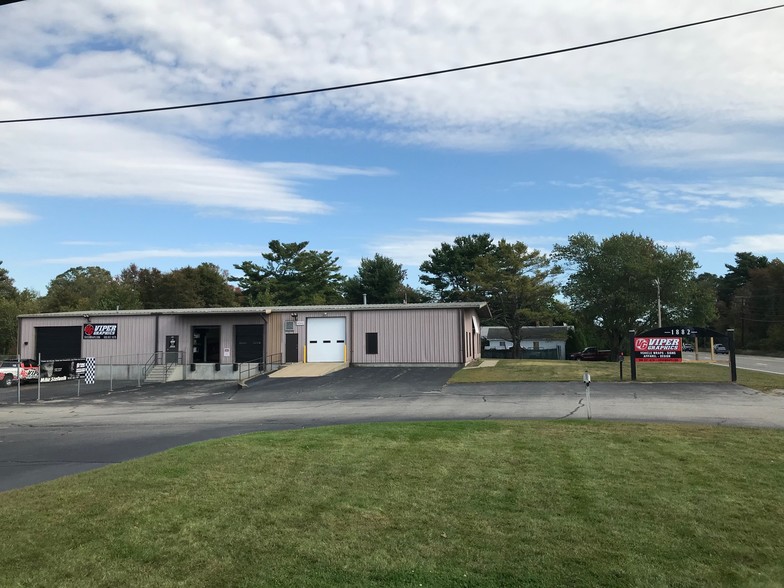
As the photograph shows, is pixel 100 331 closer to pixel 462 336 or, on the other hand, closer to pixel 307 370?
pixel 307 370

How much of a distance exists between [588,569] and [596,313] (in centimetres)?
6108

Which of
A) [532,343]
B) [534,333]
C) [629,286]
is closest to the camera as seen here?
[629,286]

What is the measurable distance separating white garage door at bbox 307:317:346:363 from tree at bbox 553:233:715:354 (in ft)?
116

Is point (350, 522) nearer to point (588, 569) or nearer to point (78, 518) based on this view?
point (588, 569)

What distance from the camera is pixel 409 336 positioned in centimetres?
3338

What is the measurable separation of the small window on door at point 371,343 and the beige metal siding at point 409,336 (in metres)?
0.17

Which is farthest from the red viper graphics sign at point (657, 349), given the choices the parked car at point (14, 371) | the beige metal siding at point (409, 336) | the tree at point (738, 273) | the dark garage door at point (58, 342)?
the tree at point (738, 273)

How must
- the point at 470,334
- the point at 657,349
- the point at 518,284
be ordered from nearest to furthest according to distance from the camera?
the point at 657,349 < the point at 470,334 < the point at 518,284

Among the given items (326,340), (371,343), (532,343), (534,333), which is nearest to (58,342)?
(326,340)

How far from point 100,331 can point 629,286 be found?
48.7 metres

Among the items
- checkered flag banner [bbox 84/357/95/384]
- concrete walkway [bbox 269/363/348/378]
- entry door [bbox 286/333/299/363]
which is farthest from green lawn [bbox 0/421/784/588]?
entry door [bbox 286/333/299/363]

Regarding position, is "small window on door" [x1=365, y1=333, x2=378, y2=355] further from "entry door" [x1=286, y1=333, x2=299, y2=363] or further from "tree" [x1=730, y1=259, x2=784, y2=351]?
"tree" [x1=730, y1=259, x2=784, y2=351]

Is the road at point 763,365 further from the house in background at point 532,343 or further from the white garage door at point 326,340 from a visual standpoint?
the white garage door at point 326,340

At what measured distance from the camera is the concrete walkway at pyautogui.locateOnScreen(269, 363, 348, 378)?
29.9m
